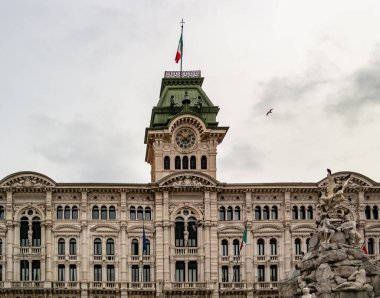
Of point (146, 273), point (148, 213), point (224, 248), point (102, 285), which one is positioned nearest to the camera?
point (102, 285)

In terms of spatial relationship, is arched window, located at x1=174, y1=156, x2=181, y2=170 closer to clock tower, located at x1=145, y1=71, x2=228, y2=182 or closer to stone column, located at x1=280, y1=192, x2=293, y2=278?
clock tower, located at x1=145, y1=71, x2=228, y2=182

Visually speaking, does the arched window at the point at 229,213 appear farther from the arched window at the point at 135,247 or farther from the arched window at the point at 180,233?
the arched window at the point at 135,247

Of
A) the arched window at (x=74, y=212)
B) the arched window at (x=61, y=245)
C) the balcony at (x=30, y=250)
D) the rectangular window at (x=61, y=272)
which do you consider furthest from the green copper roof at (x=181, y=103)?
the balcony at (x=30, y=250)

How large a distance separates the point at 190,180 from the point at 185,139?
21.3ft

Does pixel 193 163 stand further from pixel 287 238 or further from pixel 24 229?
pixel 24 229

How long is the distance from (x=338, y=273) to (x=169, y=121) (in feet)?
161

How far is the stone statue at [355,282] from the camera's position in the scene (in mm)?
77062

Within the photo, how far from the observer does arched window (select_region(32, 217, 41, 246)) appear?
393 ft

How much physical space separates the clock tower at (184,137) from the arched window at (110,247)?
9767 mm

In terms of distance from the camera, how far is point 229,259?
12112cm

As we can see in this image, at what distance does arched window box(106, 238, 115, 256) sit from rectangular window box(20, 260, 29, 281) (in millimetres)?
9710

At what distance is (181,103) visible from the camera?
128500 mm

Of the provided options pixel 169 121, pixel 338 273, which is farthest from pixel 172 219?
pixel 338 273

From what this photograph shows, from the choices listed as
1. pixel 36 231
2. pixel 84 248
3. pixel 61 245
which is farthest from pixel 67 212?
pixel 84 248
